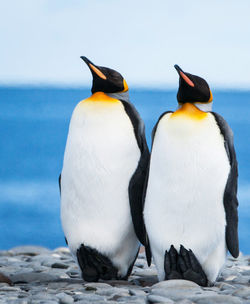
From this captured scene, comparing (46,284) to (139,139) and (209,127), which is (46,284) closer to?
(139,139)

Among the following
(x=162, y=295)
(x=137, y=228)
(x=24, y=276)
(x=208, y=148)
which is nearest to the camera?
(x=162, y=295)

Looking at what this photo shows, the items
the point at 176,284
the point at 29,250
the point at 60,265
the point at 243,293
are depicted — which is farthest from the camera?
the point at 29,250

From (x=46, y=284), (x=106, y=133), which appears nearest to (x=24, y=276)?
(x=46, y=284)

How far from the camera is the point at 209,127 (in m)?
3.86

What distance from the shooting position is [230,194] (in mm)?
3854

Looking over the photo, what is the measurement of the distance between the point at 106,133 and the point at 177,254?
2.81 ft

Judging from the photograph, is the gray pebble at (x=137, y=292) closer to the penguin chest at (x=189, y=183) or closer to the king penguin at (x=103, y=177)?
the penguin chest at (x=189, y=183)

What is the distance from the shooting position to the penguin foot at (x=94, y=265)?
162 inches

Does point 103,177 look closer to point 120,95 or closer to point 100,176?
point 100,176

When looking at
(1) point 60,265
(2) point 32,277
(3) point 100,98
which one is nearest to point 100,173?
(3) point 100,98

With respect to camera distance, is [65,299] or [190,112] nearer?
[65,299]

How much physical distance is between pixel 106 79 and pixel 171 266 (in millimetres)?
1247

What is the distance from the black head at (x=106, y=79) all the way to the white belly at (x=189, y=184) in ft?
1.48

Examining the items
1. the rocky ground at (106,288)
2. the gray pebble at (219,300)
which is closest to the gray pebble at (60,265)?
the rocky ground at (106,288)
